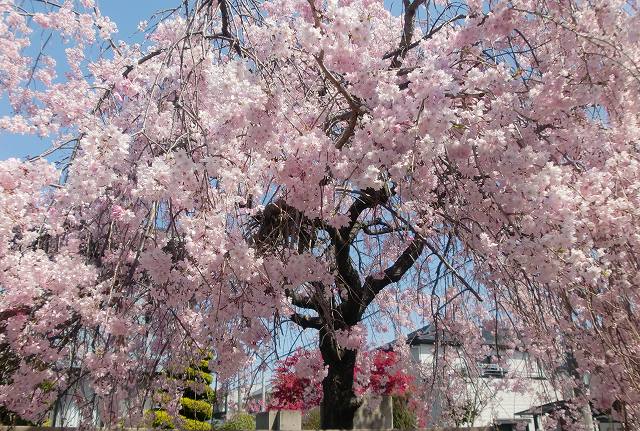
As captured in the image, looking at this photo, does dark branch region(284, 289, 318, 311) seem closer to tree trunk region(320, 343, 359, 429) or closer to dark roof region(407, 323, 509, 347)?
tree trunk region(320, 343, 359, 429)

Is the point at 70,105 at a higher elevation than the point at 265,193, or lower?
higher

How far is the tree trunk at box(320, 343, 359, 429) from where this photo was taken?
5.24 m

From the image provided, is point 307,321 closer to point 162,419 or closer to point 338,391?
point 338,391

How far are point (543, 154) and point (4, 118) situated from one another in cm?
468

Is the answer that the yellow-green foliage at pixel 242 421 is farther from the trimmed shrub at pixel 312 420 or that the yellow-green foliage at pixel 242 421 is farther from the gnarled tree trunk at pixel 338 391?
the gnarled tree trunk at pixel 338 391

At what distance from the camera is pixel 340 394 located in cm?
526

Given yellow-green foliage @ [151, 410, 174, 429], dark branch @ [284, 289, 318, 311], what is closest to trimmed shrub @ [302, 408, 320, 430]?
yellow-green foliage @ [151, 410, 174, 429]

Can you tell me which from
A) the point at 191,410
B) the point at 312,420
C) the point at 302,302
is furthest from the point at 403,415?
the point at 302,302

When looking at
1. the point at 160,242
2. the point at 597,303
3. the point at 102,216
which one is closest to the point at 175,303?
the point at 160,242

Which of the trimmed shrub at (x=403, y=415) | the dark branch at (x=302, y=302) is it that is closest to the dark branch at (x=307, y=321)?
the dark branch at (x=302, y=302)

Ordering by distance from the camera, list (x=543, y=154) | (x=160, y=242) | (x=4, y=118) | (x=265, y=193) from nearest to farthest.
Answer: (x=543, y=154) → (x=160, y=242) → (x=265, y=193) → (x=4, y=118)

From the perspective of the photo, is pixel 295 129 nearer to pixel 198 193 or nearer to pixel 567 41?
pixel 198 193

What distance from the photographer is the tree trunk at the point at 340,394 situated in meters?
5.24

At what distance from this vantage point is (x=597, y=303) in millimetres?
3373
